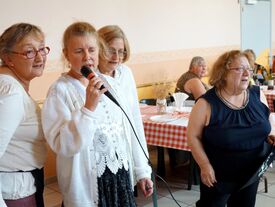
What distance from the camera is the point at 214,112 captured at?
203 centimetres

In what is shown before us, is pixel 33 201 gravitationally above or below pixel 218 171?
above

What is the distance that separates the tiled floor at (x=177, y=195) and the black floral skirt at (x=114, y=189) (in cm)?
196

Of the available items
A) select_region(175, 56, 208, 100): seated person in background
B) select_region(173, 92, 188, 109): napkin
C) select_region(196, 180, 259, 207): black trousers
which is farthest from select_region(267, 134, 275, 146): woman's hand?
select_region(175, 56, 208, 100): seated person in background

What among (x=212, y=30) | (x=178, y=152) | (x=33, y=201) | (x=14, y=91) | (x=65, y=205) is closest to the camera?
(x=14, y=91)

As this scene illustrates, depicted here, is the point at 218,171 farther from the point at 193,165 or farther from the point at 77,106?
the point at 193,165

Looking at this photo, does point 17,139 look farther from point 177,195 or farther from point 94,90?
point 177,195

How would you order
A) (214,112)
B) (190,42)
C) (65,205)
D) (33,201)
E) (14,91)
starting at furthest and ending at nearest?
1. (190,42)
2. (214,112)
3. (65,205)
4. (33,201)
5. (14,91)

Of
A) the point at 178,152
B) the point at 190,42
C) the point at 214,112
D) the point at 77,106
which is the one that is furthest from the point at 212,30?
the point at 77,106

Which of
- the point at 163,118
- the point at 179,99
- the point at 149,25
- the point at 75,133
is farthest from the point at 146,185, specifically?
the point at 149,25

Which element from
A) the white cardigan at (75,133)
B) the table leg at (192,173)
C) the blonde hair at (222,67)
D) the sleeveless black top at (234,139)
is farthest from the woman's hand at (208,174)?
the table leg at (192,173)

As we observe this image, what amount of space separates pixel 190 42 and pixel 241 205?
4.06 m

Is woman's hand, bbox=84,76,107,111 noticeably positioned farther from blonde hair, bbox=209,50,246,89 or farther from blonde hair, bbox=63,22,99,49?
blonde hair, bbox=209,50,246,89

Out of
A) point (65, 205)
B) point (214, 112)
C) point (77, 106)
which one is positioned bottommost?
point (65, 205)

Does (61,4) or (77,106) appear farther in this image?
(61,4)
